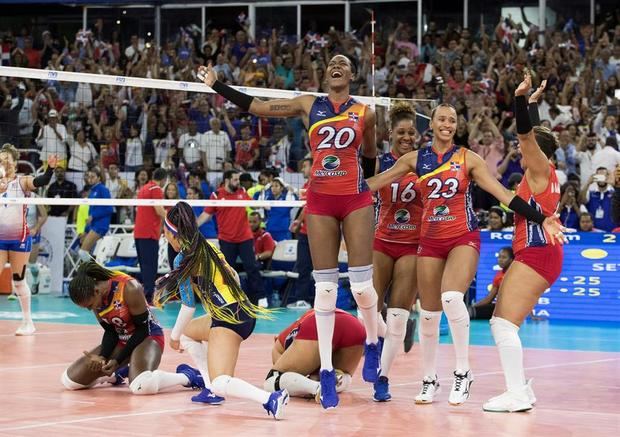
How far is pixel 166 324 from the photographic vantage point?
47.2 feet

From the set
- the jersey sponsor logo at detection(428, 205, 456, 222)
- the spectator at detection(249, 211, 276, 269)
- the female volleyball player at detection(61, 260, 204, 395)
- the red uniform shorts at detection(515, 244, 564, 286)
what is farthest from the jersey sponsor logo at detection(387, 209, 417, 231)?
the spectator at detection(249, 211, 276, 269)

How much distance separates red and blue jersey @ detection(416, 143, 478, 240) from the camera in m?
7.70

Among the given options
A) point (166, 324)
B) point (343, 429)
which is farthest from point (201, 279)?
point (166, 324)

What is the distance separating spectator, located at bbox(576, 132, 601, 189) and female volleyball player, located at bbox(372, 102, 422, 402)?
9.62m

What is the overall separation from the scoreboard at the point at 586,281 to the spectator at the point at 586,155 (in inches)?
104

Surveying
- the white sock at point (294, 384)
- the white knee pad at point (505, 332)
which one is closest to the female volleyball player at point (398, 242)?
the white sock at point (294, 384)

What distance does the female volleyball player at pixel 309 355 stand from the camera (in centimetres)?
792

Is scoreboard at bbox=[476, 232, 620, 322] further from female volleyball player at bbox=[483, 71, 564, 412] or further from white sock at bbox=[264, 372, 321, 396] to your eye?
white sock at bbox=[264, 372, 321, 396]

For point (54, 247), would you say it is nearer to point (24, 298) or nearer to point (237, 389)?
point (24, 298)

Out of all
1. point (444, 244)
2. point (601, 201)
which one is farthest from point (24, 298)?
point (601, 201)

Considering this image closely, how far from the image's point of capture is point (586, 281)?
592 inches

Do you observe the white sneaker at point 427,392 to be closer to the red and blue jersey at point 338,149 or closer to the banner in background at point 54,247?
the red and blue jersey at point 338,149

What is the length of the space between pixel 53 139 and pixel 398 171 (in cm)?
1283

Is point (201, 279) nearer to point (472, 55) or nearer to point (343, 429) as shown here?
point (343, 429)
